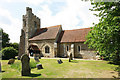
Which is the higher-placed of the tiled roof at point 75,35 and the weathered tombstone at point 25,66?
the tiled roof at point 75,35

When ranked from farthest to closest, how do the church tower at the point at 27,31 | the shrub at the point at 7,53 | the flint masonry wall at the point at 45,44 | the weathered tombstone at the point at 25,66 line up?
the church tower at the point at 27,31
the flint masonry wall at the point at 45,44
the shrub at the point at 7,53
the weathered tombstone at the point at 25,66

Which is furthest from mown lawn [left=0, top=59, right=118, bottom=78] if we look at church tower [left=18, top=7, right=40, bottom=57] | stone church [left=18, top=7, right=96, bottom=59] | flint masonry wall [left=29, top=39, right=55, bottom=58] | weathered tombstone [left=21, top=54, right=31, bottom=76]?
church tower [left=18, top=7, right=40, bottom=57]

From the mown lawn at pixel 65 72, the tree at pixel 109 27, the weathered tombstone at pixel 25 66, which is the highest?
the tree at pixel 109 27

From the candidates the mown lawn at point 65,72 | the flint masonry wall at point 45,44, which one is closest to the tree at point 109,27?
the mown lawn at point 65,72

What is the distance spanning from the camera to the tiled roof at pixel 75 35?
1814 cm

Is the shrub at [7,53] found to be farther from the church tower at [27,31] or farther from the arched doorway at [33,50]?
the church tower at [27,31]

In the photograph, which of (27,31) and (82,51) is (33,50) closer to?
(27,31)

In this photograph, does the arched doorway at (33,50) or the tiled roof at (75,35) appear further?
the arched doorway at (33,50)

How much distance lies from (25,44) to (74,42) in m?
15.8

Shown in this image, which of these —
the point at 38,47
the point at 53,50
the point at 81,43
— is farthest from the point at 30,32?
the point at 81,43

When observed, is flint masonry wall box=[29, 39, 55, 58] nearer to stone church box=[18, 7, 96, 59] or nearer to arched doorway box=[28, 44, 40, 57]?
stone church box=[18, 7, 96, 59]

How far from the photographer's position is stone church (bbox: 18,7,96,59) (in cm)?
1752

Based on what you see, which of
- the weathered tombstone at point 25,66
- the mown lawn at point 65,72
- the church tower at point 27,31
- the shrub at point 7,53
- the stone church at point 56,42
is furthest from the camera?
the church tower at point 27,31

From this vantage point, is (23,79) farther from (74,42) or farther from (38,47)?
(38,47)
